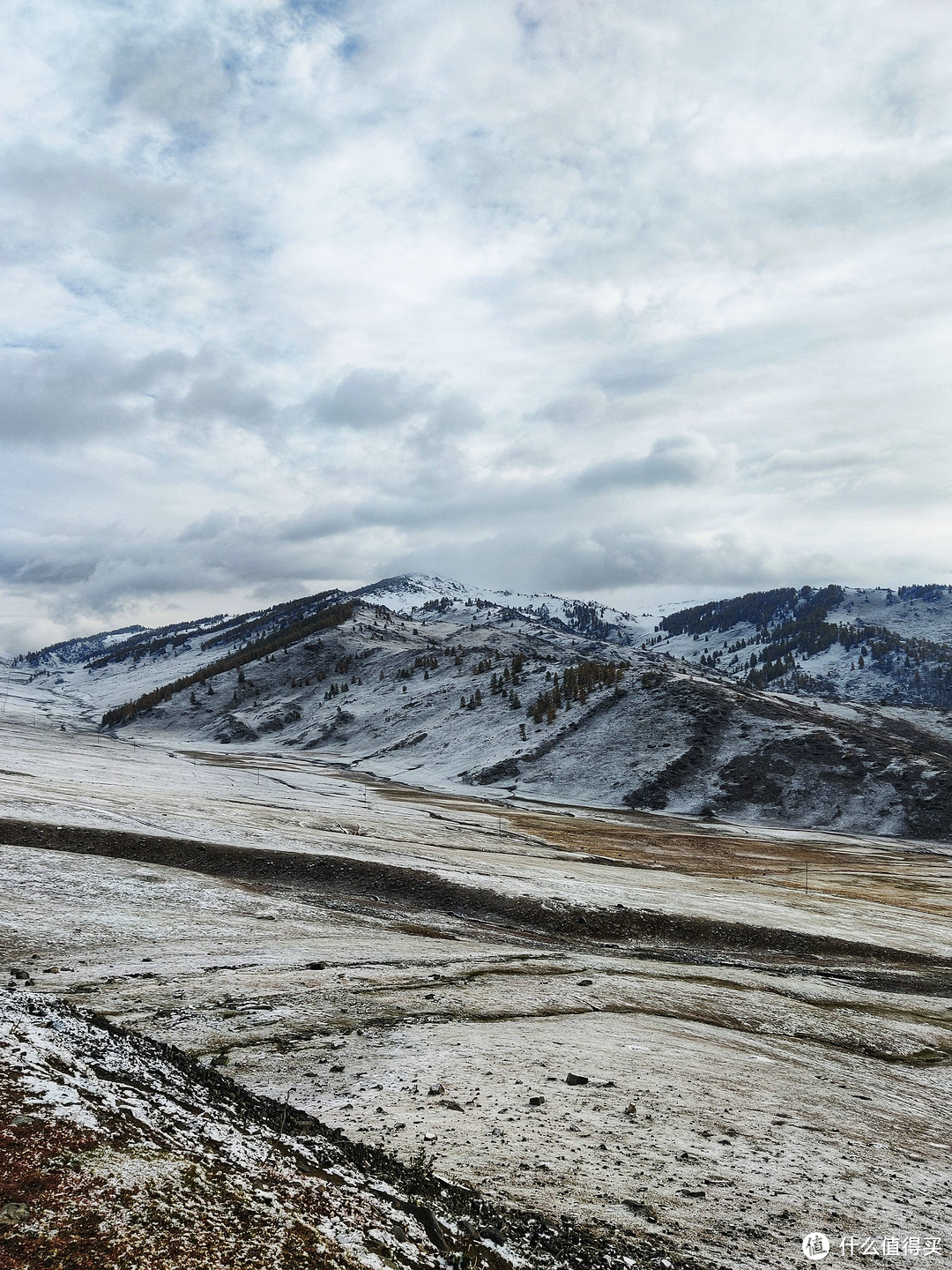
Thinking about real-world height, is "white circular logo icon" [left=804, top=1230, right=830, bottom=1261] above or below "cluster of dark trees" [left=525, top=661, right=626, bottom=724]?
below

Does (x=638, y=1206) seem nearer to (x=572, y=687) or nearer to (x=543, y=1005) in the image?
(x=543, y=1005)

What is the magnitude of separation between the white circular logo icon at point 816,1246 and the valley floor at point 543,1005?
0.13 metres

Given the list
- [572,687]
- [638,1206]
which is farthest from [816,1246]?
[572,687]

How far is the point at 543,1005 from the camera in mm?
19703

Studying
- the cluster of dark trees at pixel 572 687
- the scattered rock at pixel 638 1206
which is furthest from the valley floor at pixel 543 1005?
the cluster of dark trees at pixel 572 687

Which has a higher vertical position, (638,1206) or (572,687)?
(572,687)

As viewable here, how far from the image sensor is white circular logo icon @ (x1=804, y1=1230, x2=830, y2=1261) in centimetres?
970

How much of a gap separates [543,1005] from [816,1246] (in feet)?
34.1

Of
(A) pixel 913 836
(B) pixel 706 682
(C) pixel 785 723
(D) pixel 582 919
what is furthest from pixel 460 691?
(D) pixel 582 919

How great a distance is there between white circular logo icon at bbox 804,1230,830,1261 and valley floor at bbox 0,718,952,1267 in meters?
0.13

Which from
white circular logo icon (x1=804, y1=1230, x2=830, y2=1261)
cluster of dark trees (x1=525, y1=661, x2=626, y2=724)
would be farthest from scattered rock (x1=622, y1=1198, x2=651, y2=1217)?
cluster of dark trees (x1=525, y1=661, x2=626, y2=724)

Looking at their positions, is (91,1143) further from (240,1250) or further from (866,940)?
(866,940)

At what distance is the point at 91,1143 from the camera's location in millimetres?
8203

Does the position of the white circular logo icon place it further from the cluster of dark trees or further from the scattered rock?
the cluster of dark trees
